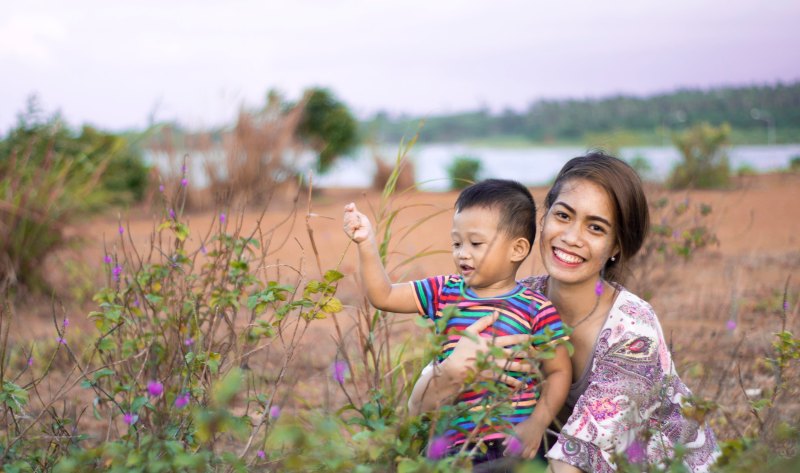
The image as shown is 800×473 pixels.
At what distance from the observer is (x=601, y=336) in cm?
247

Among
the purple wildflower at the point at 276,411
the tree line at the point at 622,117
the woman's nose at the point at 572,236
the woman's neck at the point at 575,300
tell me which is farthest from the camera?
the tree line at the point at 622,117

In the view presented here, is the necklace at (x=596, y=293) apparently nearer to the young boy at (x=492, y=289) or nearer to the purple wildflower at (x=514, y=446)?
the young boy at (x=492, y=289)

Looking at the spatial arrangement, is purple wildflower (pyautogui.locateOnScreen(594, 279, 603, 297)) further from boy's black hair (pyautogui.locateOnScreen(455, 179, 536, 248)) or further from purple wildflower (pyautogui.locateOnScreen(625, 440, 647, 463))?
purple wildflower (pyautogui.locateOnScreen(625, 440, 647, 463))

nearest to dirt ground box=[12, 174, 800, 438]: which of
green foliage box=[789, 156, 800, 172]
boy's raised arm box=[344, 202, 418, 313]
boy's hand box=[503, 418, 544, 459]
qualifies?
boy's raised arm box=[344, 202, 418, 313]

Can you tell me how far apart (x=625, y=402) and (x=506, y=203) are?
0.68 meters

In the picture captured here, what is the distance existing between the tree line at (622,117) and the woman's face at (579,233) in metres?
0.71

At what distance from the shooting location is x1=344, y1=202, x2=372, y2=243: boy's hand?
2.26 metres

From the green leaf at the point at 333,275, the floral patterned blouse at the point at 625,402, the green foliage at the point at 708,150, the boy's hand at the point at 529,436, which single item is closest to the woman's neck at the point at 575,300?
the floral patterned blouse at the point at 625,402

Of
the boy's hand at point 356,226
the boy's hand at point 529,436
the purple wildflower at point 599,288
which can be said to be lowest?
the boy's hand at point 529,436

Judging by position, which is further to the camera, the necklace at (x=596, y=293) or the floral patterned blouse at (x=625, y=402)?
the necklace at (x=596, y=293)

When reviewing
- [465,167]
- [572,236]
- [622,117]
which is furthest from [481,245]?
[622,117]

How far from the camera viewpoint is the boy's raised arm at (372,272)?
227 centimetres

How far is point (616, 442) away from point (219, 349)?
132 centimetres

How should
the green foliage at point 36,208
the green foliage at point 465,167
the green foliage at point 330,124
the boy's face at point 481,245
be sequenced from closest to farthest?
the boy's face at point 481,245 < the green foliage at point 36,208 < the green foliage at point 330,124 < the green foliage at point 465,167
